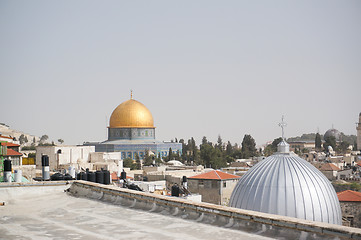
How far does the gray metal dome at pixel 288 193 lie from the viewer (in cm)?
857

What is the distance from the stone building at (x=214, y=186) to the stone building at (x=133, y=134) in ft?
81.1

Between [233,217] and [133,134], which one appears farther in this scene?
[133,134]

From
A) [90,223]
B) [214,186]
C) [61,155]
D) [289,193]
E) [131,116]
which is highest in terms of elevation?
[131,116]

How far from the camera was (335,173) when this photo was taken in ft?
110

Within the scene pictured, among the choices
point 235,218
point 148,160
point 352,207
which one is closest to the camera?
point 235,218

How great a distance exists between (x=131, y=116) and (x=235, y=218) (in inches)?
1694

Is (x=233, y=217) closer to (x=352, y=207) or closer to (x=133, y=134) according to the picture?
(x=352, y=207)

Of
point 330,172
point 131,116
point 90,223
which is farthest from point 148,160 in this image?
point 90,223

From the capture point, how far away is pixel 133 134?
46.8 metres

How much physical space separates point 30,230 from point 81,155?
25.5m

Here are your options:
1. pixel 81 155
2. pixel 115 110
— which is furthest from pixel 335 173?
pixel 115 110

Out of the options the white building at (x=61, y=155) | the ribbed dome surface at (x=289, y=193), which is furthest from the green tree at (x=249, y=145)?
the ribbed dome surface at (x=289, y=193)

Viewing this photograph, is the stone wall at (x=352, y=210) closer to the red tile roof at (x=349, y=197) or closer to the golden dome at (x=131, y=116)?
the red tile roof at (x=349, y=197)

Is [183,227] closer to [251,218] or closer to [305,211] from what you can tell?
[251,218]
